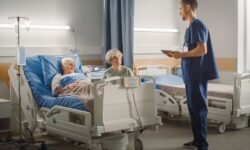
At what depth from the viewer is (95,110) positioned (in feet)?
10.9

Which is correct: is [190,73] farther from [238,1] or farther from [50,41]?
[238,1]

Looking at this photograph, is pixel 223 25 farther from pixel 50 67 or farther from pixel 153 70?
pixel 50 67

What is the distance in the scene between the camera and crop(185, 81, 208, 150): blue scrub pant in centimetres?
382

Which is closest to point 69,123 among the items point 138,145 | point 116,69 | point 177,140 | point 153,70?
point 138,145

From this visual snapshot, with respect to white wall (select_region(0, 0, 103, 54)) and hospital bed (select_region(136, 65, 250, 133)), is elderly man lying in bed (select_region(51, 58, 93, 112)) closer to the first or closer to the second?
white wall (select_region(0, 0, 103, 54))

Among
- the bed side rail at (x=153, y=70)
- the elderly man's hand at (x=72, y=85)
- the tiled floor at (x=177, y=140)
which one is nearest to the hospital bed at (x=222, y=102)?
the tiled floor at (x=177, y=140)

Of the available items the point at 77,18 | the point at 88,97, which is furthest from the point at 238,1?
the point at 88,97

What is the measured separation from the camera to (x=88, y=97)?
3.58 m

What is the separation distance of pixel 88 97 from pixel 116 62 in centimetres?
79

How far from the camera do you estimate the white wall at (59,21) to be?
4.73 m

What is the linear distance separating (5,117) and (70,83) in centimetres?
88

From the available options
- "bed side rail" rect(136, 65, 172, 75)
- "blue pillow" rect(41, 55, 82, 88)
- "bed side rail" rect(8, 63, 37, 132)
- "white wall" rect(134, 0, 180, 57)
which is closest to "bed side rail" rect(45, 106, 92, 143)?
"bed side rail" rect(8, 63, 37, 132)

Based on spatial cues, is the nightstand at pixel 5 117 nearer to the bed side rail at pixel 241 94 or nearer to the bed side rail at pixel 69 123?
the bed side rail at pixel 69 123

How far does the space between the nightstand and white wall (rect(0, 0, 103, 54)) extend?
0.74 metres
